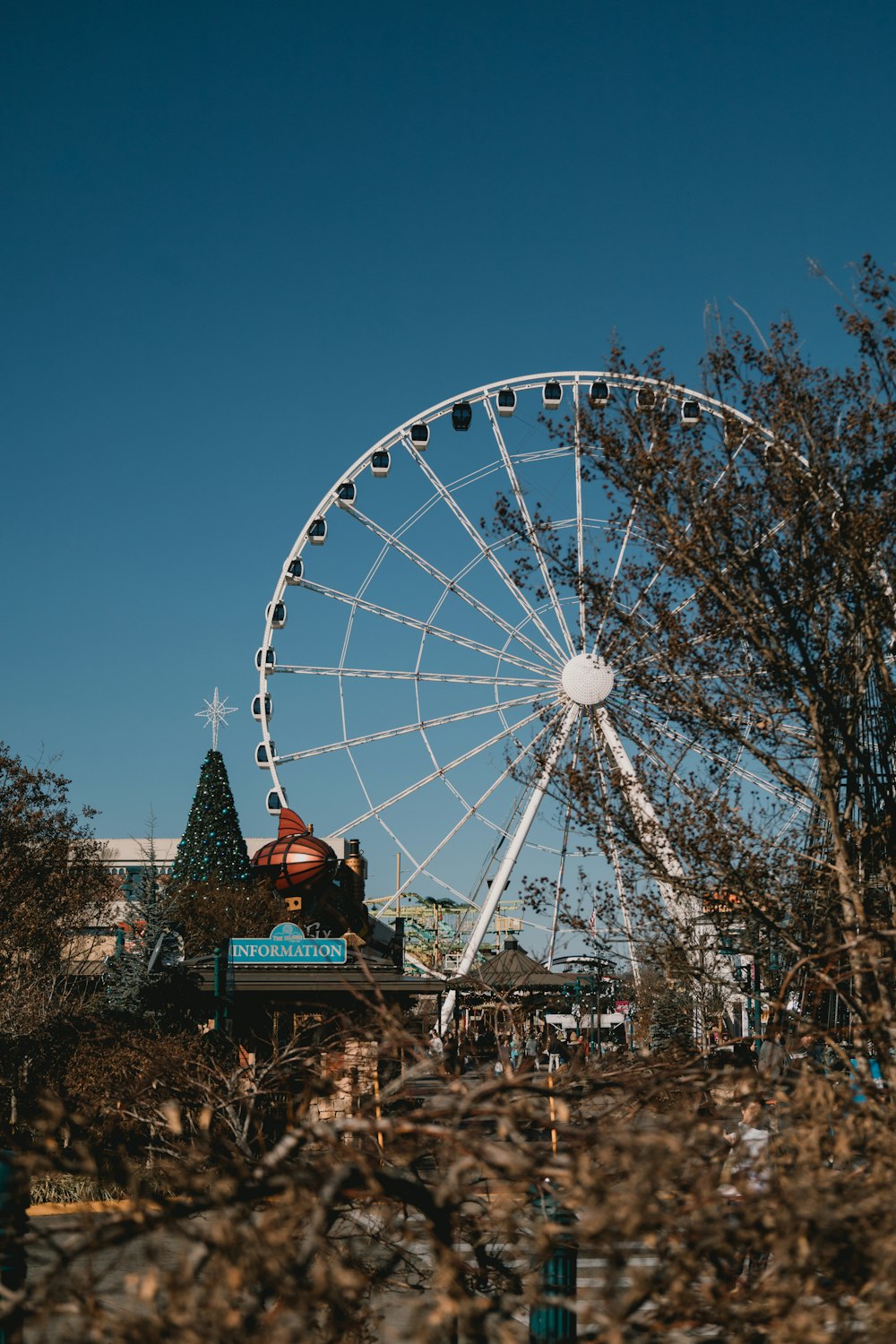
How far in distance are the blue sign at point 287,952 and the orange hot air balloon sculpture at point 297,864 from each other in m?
9.32

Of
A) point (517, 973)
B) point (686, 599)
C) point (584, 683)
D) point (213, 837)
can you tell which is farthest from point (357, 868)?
point (686, 599)

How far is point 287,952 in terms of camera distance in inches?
653

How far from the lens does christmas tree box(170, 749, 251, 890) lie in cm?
3028

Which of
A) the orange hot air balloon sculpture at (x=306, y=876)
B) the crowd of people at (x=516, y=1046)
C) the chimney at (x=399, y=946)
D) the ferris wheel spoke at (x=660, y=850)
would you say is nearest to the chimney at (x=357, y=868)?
the orange hot air balloon sculpture at (x=306, y=876)

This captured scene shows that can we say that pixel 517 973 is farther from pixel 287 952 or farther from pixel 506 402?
pixel 506 402

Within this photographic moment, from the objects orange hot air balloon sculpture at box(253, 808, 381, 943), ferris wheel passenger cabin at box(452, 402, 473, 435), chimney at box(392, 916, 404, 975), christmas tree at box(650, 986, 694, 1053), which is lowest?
christmas tree at box(650, 986, 694, 1053)

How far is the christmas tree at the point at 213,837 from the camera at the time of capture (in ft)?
99.3

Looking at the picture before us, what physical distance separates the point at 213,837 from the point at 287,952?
1490 centimetres

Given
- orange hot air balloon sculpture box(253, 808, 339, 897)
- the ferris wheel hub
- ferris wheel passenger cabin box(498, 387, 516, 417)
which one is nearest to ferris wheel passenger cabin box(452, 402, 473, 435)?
ferris wheel passenger cabin box(498, 387, 516, 417)

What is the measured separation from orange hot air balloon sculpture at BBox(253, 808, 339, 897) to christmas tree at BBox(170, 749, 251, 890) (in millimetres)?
3404

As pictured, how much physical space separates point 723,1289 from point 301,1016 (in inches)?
598

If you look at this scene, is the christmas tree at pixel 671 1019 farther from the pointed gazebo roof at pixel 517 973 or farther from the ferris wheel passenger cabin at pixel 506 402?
the ferris wheel passenger cabin at pixel 506 402

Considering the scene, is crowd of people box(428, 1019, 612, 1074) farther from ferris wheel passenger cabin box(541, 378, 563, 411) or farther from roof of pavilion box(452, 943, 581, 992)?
ferris wheel passenger cabin box(541, 378, 563, 411)

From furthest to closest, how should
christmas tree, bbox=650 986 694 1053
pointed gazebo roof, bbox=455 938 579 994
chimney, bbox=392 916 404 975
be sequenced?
christmas tree, bbox=650 986 694 1053
pointed gazebo roof, bbox=455 938 579 994
chimney, bbox=392 916 404 975
